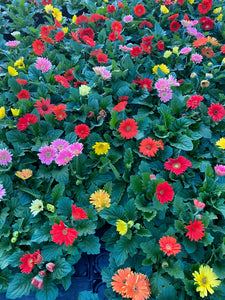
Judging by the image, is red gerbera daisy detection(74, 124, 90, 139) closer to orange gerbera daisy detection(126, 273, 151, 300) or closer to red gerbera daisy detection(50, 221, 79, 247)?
red gerbera daisy detection(50, 221, 79, 247)

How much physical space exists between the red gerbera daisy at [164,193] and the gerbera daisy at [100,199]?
1.04 ft

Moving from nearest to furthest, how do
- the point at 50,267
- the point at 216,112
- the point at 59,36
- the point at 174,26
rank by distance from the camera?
the point at 50,267 < the point at 216,112 < the point at 59,36 < the point at 174,26

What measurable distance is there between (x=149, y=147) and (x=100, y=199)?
47 centimetres

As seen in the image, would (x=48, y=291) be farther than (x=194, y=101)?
No

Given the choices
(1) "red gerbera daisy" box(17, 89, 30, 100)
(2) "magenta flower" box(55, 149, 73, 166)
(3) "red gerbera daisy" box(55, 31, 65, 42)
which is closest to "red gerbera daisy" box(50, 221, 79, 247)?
(2) "magenta flower" box(55, 149, 73, 166)

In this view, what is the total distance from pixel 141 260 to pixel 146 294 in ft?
0.75

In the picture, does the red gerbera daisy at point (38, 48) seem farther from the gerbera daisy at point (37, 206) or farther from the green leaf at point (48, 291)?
the green leaf at point (48, 291)

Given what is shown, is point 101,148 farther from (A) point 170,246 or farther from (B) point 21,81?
(B) point 21,81

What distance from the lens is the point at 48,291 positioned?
144 centimetres

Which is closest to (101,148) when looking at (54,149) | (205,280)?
(54,149)

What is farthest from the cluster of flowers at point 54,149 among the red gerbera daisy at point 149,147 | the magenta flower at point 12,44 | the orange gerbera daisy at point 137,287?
the magenta flower at point 12,44

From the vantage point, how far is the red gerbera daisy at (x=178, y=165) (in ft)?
5.41

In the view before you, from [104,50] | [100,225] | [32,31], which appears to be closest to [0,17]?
[32,31]

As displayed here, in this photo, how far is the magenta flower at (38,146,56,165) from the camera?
173cm
